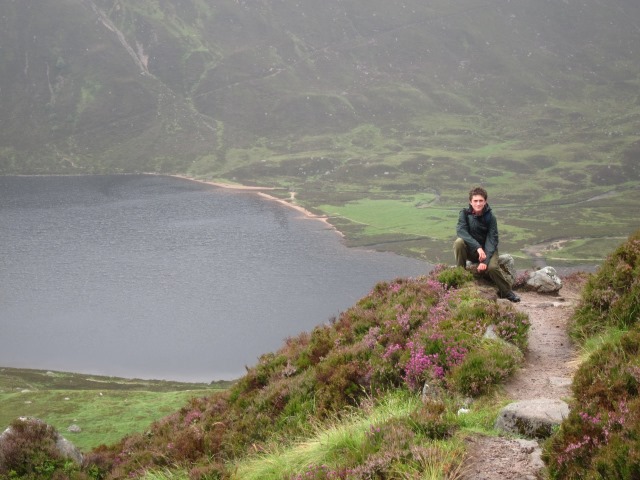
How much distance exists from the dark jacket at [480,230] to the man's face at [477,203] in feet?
0.48

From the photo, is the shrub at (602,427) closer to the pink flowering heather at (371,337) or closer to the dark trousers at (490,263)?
the pink flowering heather at (371,337)

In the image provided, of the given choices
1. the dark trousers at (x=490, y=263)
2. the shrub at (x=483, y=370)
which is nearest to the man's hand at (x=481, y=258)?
the dark trousers at (x=490, y=263)

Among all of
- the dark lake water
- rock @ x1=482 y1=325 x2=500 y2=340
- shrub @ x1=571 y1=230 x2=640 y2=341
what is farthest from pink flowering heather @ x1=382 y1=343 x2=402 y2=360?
the dark lake water

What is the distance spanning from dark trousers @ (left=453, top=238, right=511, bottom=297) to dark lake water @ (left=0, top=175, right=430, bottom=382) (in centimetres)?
4219

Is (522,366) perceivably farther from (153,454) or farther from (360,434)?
(153,454)

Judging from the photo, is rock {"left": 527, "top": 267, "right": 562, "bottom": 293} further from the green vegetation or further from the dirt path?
the green vegetation

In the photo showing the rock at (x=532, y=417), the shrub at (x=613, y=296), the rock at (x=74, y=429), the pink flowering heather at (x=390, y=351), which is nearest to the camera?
the rock at (x=532, y=417)

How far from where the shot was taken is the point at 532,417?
9.69 metres

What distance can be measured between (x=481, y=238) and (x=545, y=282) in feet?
20.2

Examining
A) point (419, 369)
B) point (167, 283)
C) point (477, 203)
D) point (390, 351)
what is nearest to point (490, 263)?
point (477, 203)

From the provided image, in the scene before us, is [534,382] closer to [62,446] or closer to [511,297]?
[511,297]

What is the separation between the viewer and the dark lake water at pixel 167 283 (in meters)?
78.1

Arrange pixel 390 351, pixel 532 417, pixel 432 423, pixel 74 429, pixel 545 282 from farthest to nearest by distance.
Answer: pixel 74 429 < pixel 545 282 < pixel 390 351 < pixel 432 423 < pixel 532 417

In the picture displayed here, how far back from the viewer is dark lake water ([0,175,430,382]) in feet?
256
